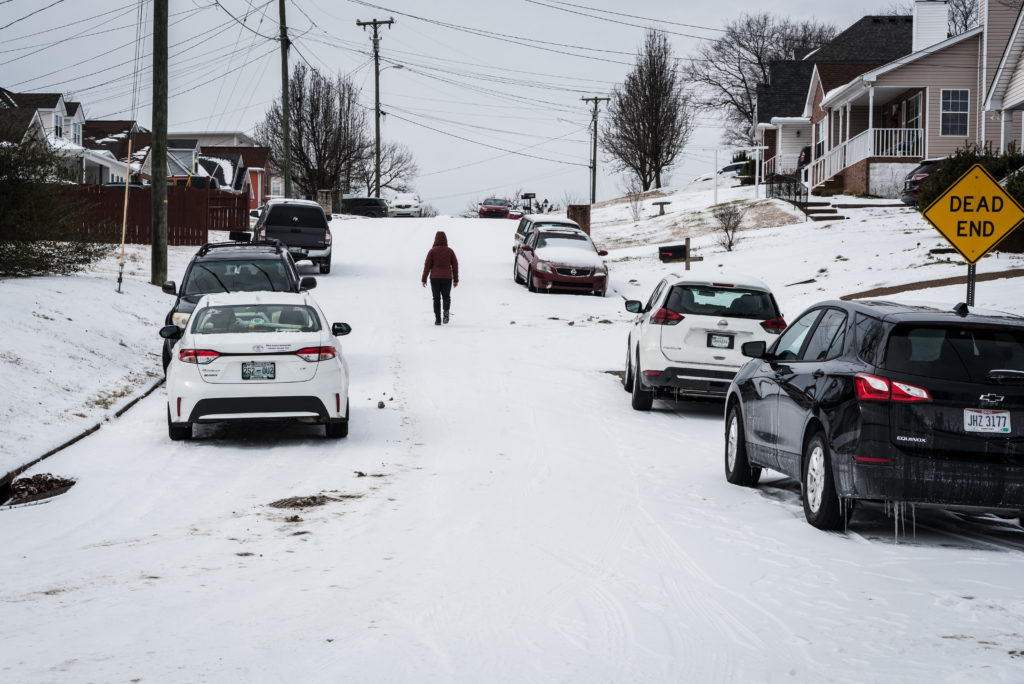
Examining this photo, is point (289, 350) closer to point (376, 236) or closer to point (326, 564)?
point (326, 564)

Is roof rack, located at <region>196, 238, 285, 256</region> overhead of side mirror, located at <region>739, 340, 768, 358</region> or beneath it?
overhead

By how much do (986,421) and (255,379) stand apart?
277 inches

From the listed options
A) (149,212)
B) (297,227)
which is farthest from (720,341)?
(149,212)

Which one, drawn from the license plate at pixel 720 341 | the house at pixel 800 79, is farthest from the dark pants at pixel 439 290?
the house at pixel 800 79

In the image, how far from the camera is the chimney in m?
50.4

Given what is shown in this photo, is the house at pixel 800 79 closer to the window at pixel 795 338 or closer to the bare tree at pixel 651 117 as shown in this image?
the bare tree at pixel 651 117

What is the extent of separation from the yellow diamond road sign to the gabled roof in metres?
46.1

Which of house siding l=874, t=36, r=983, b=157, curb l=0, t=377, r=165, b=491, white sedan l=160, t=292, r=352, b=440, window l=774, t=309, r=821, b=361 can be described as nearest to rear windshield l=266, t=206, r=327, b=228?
curb l=0, t=377, r=165, b=491

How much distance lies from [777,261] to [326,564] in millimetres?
25088

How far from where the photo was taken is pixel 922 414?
810 cm

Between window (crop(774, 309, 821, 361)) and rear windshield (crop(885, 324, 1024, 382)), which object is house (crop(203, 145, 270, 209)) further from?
rear windshield (crop(885, 324, 1024, 382))

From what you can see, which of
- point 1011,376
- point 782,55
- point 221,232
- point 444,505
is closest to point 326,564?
point 444,505

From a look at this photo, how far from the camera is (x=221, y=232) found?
45.2m

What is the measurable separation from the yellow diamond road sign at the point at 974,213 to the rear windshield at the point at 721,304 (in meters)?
2.20
